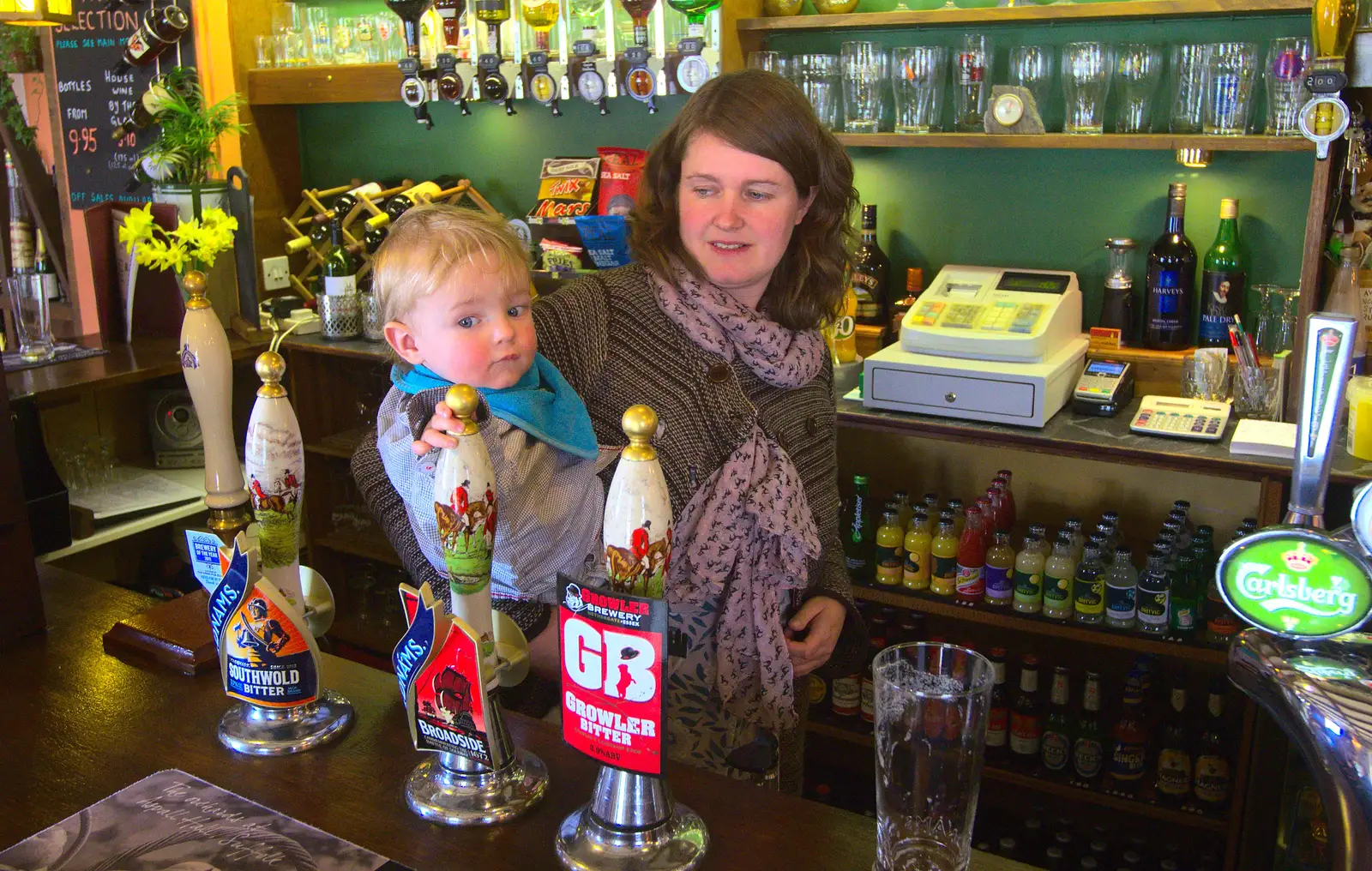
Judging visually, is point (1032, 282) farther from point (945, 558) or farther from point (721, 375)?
point (721, 375)

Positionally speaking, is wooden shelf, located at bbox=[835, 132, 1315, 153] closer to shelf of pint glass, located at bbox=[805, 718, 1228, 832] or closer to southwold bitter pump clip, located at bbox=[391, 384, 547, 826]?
shelf of pint glass, located at bbox=[805, 718, 1228, 832]

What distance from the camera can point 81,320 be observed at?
499 centimetres

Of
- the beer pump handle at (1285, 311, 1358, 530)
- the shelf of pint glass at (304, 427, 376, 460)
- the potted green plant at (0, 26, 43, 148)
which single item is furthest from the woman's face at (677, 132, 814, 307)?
the potted green plant at (0, 26, 43, 148)

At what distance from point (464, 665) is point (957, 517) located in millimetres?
2005

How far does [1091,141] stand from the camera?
2.67 m

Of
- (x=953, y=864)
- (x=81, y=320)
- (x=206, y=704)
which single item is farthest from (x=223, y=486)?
(x=81, y=320)

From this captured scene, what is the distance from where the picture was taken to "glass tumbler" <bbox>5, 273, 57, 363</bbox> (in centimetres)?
317

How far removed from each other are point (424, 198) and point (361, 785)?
2.89 meters

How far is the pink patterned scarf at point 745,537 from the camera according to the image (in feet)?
5.67

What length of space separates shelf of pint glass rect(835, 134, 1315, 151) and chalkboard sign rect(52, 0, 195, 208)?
2.71 meters

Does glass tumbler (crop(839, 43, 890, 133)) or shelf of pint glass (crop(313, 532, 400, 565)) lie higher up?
glass tumbler (crop(839, 43, 890, 133))

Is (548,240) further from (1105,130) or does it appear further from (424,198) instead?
(1105,130)

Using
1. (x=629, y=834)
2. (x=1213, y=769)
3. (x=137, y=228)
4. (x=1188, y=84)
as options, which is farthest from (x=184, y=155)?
(x=1213, y=769)

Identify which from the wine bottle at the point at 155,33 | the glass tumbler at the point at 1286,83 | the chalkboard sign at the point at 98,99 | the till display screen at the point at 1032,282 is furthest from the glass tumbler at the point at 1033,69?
the chalkboard sign at the point at 98,99
